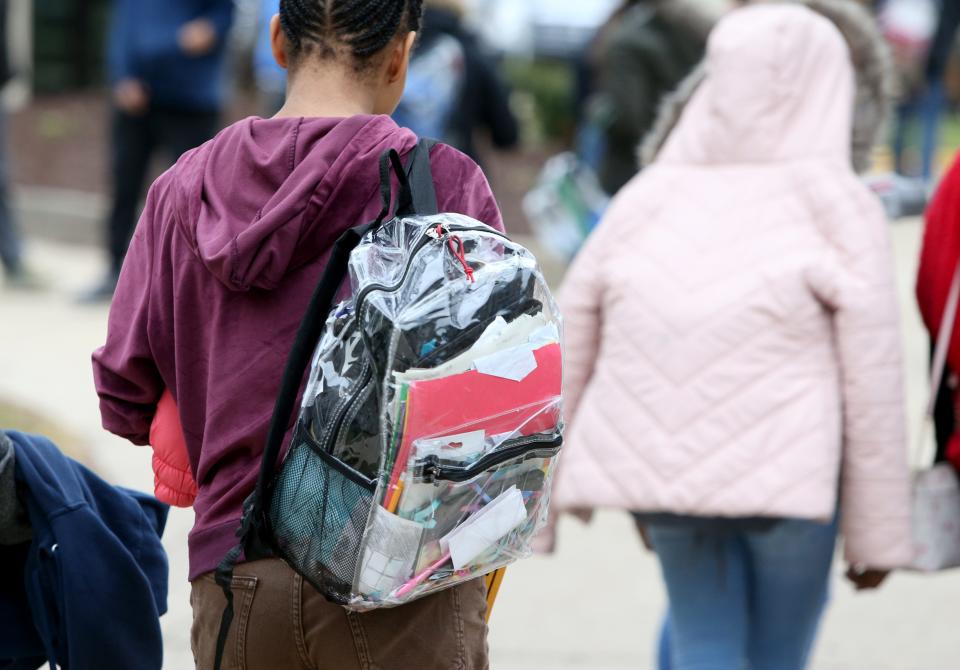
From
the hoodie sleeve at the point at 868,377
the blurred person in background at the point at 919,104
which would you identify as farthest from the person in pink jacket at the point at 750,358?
the blurred person in background at the point at 919,104

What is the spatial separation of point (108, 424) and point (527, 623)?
8.96 ft

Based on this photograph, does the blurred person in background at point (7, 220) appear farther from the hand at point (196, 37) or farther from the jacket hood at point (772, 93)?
the jacket hood at point (772, 93)

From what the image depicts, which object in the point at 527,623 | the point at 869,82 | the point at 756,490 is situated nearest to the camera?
the point at 756,490

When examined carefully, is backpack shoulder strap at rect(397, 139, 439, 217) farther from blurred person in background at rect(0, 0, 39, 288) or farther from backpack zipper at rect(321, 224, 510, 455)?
blurred person in background at rect(0, 0, 39, 288)

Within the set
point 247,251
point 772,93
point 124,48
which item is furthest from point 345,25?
point 124,48

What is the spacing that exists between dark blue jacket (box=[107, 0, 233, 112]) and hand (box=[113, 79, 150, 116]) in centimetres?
3

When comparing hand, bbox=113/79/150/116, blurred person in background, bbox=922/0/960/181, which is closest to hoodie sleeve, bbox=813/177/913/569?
hand, bbox=113/79/150/116

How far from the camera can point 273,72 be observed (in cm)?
750

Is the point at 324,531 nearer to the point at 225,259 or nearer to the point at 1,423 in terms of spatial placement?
the point at 225,259

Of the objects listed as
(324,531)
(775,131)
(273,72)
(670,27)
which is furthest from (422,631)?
(273,72)

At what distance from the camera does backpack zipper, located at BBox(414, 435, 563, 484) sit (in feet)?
6.95

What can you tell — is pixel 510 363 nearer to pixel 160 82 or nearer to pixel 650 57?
pixel 650 57

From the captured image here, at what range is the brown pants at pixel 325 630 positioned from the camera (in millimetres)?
2293

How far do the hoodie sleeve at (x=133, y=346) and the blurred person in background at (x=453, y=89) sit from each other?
428cm
